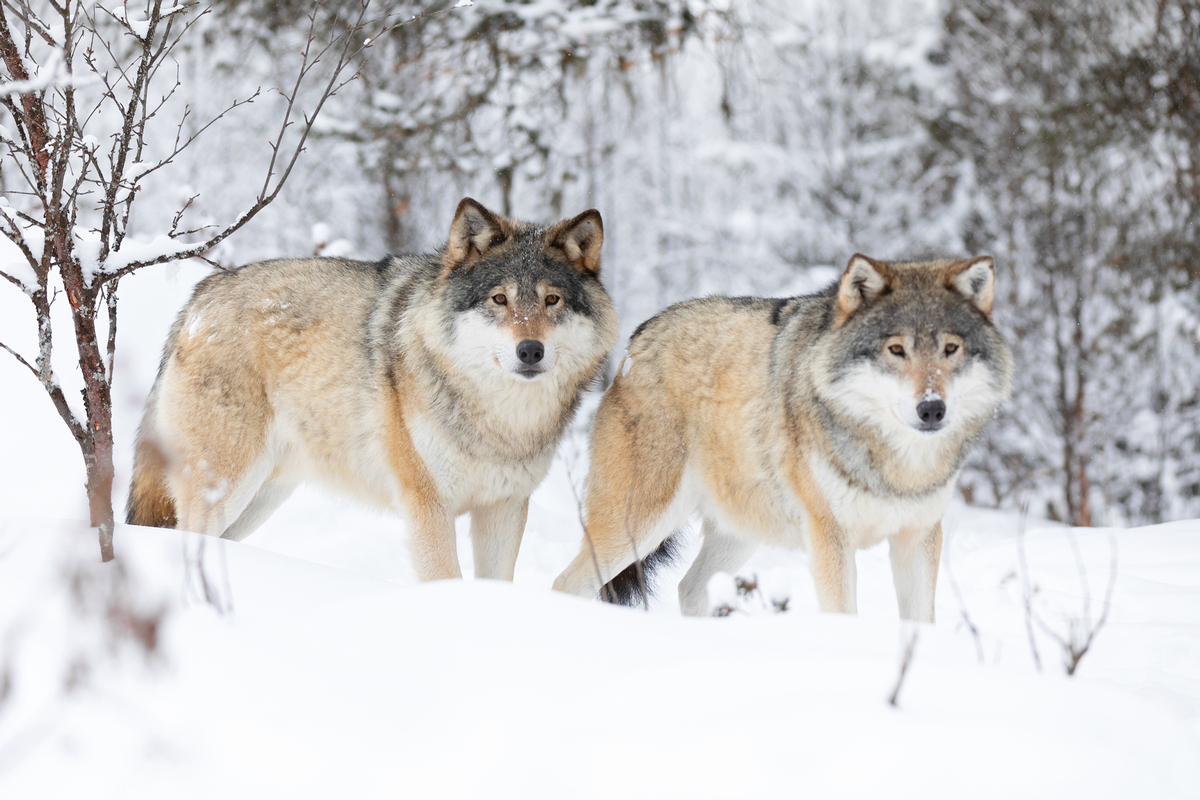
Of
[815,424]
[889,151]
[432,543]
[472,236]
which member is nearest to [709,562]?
[815,424]

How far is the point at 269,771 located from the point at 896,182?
40.9 ft

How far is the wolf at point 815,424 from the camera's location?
366 centimetres

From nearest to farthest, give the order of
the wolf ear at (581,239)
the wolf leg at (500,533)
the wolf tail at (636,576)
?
1. the wolf ear at (581,239)
2. the wolf leg at (500,533)
3. the wolf tail at (636,576)

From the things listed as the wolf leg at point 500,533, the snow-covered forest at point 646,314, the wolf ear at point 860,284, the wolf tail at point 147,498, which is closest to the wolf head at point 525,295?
the wolf leg at point 500,533

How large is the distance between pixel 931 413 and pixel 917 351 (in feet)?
0.94

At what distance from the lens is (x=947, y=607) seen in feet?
16.6

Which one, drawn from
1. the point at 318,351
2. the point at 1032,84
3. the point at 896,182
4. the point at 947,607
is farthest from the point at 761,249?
the point at 318,351

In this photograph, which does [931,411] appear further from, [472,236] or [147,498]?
[147,498]

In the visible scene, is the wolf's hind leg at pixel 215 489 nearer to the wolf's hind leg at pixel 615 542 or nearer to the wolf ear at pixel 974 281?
the wolf's hind leg at pixel 615 542

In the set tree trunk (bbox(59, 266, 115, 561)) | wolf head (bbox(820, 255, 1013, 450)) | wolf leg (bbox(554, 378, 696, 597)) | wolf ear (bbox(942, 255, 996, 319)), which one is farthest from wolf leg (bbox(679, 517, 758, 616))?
tree trunk (bbox(59, 266, 115, 561))

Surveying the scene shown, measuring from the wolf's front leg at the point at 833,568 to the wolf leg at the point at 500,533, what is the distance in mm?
1320

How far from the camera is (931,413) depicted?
3439 mm

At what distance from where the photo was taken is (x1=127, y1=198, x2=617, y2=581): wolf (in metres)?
3.95

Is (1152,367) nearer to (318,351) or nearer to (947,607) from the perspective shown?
(947,607)
